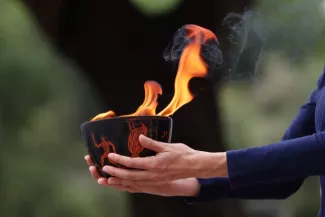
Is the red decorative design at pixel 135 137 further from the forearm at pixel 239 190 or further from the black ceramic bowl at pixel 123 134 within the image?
the forearm at pixel 239 190

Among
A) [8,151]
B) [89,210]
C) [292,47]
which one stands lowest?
[89,210]

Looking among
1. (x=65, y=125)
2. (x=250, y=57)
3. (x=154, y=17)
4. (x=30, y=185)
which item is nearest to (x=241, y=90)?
(x=154, y=17)

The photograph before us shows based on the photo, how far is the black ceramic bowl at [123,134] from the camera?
632 millimetres

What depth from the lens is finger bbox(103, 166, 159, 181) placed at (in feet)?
2.00

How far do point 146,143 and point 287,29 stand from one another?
1179mm

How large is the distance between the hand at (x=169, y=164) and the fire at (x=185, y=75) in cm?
11

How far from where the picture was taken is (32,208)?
2.00 m

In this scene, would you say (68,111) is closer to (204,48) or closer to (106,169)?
(204,48)

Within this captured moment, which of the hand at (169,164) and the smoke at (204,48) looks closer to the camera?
the hand at (169,164)

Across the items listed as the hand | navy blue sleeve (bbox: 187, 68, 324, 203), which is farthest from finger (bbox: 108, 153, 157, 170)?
navy blue sleeve (bbox: 187, 68, 324, 203)

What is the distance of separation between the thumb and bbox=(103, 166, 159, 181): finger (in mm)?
27

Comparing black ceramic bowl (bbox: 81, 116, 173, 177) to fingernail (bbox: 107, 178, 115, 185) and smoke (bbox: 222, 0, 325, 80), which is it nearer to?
fingernail (bbox: 107, 178, 115, 185)

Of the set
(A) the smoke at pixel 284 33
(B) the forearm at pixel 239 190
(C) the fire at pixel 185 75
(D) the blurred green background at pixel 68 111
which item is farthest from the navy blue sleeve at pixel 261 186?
(D) the blurred green background at pixel 68 111

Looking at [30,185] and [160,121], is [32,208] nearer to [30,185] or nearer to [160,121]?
[30,185]
